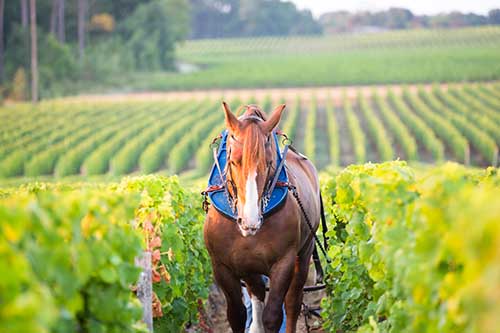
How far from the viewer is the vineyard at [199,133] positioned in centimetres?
3148

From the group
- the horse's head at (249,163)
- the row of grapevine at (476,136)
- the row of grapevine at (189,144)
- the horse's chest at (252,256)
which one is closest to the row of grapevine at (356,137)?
the row of grapevine at (476,136)

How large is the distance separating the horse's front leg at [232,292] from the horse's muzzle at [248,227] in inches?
29.5

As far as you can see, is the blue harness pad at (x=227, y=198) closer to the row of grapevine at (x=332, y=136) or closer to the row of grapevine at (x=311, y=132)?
A: the row of grapevine at (x=311, y=132)

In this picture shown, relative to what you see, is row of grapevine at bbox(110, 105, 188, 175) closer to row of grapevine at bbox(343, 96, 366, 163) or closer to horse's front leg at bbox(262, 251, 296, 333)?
row of grapevine at bbox(343, 96, 366, 163)

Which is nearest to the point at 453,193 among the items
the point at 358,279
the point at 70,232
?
the point at 70,232

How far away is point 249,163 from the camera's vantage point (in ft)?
16.4

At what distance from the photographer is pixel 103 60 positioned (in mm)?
64625

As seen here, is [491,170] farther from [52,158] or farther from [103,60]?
[103,60]

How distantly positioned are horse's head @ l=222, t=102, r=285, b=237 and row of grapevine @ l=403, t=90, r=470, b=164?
27.8 meters

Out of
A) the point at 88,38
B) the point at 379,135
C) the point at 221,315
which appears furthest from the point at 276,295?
the point at 88,38

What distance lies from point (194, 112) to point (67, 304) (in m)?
42.8

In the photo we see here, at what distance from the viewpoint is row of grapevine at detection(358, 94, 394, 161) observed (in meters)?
31.9

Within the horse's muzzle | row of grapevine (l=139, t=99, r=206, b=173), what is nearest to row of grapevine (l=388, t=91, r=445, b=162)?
row of grapevine (l=139, t=99, r=206, b=173)

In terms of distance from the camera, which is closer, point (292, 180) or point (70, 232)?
point (70, 232)
